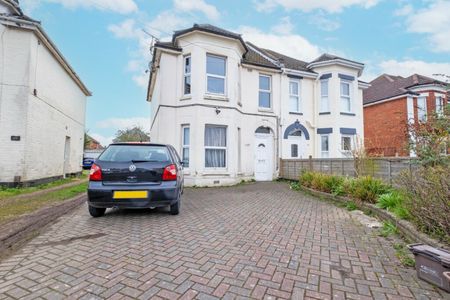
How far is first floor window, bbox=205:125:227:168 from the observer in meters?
10.9

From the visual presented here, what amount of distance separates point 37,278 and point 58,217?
10.3 ft

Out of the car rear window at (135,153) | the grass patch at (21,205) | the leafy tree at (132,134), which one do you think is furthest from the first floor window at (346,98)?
the leafy tree at (132,134)

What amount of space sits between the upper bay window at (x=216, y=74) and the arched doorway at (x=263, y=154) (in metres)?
3.23

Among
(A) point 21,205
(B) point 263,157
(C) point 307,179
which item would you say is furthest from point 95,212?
(B) point 263,157

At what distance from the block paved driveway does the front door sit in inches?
320

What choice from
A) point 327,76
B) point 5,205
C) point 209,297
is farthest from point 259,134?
point 209,297

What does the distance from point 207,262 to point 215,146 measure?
27.4ft

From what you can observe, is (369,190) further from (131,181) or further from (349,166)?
(131,181)

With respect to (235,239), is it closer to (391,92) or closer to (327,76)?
(327,76)

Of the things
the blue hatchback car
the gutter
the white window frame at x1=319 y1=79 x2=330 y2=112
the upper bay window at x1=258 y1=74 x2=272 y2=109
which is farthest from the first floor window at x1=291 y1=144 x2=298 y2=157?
the gutter

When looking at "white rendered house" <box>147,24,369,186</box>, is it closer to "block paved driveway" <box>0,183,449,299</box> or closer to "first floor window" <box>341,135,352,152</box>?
"first floor window" <box>341,135,352,152</box>

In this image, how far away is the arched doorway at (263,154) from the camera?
1288cm

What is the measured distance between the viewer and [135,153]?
4906mm

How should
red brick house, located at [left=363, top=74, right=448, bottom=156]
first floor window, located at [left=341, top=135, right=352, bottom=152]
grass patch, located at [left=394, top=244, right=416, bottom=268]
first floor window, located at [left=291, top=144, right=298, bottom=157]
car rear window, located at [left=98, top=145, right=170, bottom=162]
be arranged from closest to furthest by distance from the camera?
grass patch, located at [left=394, top=244, right=416, bottom=268] → car rear window, located at [left=98, top=145, right=170, bottom=162] → first floor window, located at [left=291, top=144, right=298, bottom=157] → first floor window, located at [left=341, top=135, right=352, bottom=152] → red brick house, located at [left=363, top=74, right=448, bottom=156]
